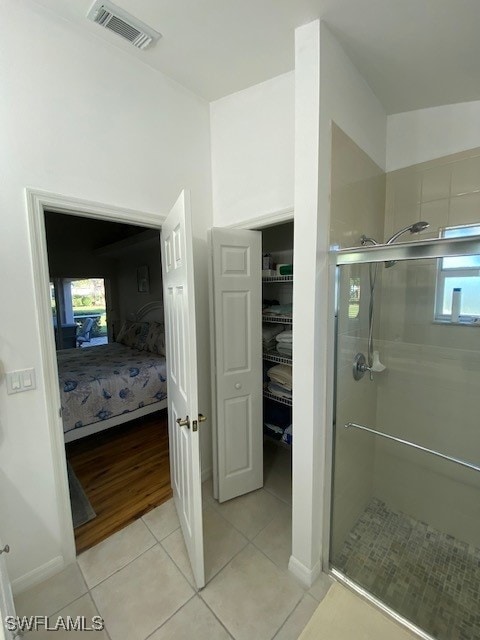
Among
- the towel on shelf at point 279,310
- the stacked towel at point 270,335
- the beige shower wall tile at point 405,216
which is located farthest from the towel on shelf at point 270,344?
the beige shower wall tile at point 405,216

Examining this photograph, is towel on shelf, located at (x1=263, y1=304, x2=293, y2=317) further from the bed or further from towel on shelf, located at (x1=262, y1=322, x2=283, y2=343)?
the bed

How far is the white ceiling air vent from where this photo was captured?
1252mm

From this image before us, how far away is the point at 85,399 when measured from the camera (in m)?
2.60

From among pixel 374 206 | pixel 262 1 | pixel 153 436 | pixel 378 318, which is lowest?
pixel 153 436

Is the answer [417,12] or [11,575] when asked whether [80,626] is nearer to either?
[11,575]

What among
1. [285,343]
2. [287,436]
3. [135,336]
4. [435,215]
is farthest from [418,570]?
[135,336]

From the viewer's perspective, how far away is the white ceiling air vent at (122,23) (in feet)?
4.11

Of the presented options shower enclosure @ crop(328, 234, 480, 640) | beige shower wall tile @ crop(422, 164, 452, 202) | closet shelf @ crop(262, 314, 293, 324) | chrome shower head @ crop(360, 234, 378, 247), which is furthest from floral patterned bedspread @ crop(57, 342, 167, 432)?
beige shower wall tile @ crop(422, 164, 452, 202)

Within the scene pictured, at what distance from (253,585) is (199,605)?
0.94 feet

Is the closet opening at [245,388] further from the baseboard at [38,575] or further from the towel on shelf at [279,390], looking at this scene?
the baseboard at [38,575]

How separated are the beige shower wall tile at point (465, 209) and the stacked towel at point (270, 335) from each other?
1365 mm

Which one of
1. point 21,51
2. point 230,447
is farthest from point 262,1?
point 230,447

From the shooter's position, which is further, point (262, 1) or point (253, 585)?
point (253, 585)

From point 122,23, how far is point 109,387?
2662 millimetres
